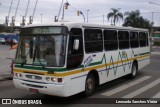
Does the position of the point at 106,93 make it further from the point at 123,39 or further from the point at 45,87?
the point at 123,39

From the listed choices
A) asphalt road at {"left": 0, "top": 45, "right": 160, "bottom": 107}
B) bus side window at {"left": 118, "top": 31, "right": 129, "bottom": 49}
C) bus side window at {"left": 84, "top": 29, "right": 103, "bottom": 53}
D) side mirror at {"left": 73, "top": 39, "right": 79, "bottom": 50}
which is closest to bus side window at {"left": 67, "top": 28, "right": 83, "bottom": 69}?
side mirror at {"left": 73, "top": 39, "right": 79, "bottom": 50}

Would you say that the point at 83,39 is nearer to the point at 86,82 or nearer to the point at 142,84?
the point at 86,82

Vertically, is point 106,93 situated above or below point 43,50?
below

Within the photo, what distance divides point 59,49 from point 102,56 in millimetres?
2728

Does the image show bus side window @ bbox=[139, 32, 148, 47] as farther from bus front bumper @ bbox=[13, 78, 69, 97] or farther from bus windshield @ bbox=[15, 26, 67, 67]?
bus front bumper @ bbox=[13, 78, 69, 97]

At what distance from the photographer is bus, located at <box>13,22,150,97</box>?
866cm

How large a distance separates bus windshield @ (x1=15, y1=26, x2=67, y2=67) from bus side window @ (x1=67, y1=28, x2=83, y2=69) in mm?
248

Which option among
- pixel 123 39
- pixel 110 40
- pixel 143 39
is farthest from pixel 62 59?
pixel 143 39

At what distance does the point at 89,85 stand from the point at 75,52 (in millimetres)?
1588

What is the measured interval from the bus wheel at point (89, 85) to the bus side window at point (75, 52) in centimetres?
93

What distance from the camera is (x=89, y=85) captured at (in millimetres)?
10203

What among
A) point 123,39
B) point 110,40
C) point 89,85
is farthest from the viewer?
point 123,39

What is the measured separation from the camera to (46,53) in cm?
886

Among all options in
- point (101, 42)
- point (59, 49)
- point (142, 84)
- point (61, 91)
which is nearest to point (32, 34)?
point (59, 49)
